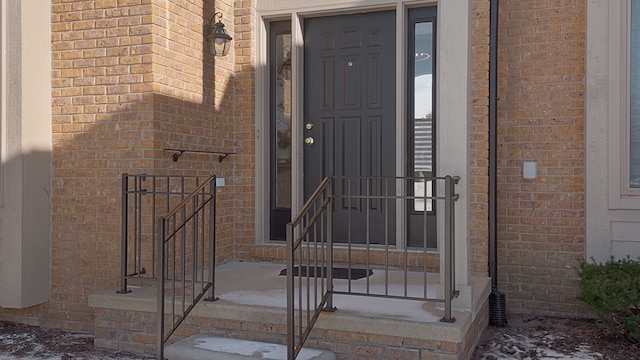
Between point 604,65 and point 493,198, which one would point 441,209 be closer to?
point 493,198

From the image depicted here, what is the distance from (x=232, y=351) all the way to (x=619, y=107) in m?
3.28

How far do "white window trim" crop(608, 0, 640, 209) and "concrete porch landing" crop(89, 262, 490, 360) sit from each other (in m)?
1.22

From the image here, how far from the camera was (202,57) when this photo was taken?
4828mm

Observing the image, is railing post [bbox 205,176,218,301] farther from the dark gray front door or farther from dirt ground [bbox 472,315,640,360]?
dirt ground [bbox 472,315,640,360]

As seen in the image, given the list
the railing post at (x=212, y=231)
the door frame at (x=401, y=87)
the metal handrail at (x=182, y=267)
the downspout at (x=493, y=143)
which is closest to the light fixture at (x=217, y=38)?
the door frame at (x=401, y=87)

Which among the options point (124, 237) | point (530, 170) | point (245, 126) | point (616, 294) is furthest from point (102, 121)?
point (616, 294)

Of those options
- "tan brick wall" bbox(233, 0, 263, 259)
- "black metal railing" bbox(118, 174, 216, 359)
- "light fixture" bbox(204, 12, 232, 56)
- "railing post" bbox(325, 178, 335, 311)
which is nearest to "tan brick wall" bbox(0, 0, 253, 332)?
"black metal railing" bbox(118, 174, 216, 359)

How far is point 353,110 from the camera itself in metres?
5.05

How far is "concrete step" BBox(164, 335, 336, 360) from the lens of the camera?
3205 millimetres

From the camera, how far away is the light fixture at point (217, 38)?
4812mm

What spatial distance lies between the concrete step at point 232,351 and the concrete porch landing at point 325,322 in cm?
11

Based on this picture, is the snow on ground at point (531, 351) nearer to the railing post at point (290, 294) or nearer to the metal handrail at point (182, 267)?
the railing post at point (290, 294)

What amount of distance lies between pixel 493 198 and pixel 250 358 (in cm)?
238

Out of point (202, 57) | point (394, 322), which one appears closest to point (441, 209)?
point (394, 322)
